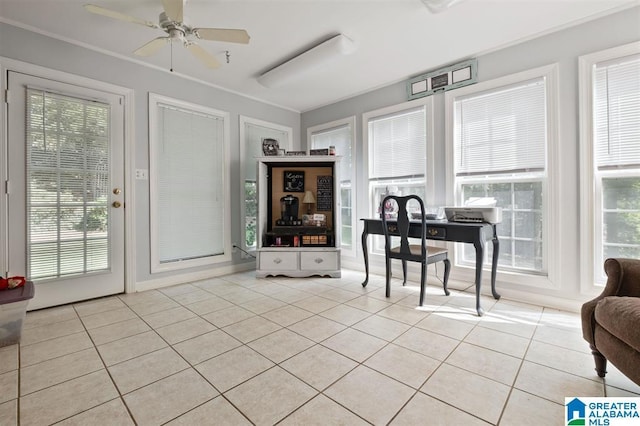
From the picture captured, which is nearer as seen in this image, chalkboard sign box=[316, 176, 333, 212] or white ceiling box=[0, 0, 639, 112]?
white ceiling box=[0, 0, 639, 112]

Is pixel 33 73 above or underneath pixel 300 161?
above

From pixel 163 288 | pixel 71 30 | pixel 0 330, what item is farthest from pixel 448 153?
pixel 0 330

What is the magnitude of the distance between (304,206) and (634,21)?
3.71m

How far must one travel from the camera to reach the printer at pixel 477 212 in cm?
261

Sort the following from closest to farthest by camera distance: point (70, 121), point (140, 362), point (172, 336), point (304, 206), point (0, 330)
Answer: point (140, 362), point (0, 330), point (172, 336), point (70, 121), point (304, 206)

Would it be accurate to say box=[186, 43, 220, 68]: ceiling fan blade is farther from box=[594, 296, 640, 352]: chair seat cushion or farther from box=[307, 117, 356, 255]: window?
box=[594, 296, 640, 352]: chair seat cushion

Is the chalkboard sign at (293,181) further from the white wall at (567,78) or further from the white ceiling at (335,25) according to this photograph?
the white wall at (567,78)

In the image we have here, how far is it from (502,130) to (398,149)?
3.91 ft

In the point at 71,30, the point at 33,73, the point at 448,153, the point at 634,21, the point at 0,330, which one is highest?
the point at 71,30

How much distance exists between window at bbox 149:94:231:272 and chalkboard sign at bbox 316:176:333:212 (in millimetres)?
1315

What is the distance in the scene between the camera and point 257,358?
1780mm

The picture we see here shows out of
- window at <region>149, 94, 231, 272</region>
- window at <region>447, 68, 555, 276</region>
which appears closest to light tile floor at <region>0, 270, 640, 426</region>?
window at <region>447, 68, 555, 276</region>

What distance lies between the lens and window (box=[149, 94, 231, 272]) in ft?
10.9

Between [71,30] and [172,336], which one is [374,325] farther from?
[71,30]
